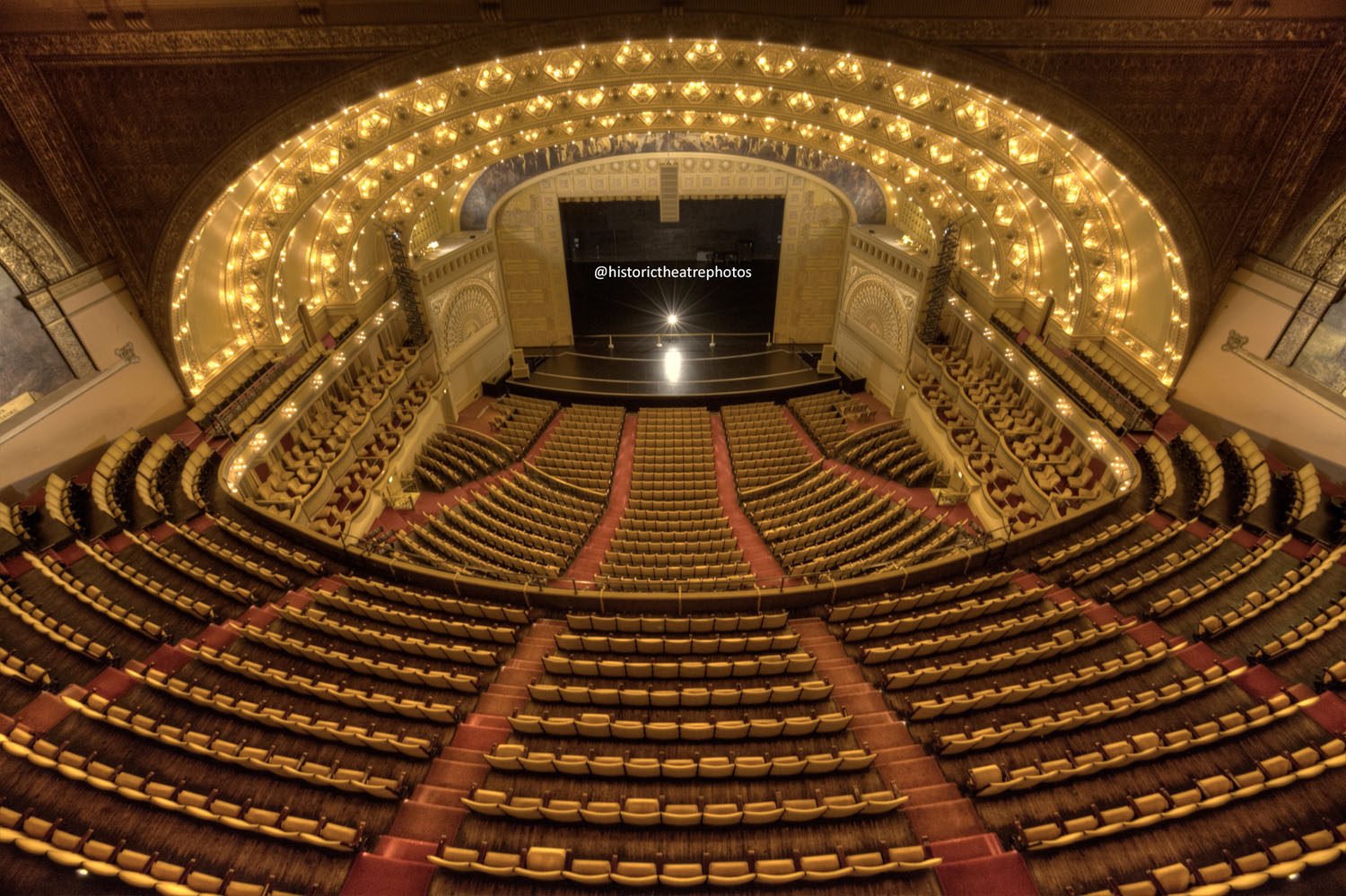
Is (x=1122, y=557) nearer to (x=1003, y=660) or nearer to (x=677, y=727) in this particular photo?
(x=1003, y=660)

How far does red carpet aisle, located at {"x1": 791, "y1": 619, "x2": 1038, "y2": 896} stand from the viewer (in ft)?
14.4

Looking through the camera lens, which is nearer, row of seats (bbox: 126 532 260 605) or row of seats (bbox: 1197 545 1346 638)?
row of seats (bbox: 1197 545 1346 638)

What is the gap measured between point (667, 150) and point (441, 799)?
52.7ft

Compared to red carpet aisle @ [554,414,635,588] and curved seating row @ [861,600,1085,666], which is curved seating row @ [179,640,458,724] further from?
curved seating row @ [861,600,1085,666]

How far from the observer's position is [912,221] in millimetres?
15750

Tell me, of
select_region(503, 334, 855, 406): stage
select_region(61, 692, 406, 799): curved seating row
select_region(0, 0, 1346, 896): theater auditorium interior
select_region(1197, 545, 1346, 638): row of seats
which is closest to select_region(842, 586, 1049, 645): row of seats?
select_region(0, 0, 1346, 896): theater auditorium interior

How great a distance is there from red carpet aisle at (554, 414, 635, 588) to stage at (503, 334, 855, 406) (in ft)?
5.69

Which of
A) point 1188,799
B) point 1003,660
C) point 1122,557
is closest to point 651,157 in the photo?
point 1122,557

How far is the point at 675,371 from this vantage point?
60.3ft

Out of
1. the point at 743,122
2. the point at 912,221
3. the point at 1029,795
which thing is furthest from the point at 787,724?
the point at 912,221

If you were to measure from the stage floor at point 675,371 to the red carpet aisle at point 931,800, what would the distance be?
458 inches

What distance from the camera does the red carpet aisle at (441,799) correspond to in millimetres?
4418

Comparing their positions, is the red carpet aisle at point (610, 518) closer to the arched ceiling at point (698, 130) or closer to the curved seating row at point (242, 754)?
the curved seating row at point (242, 754)

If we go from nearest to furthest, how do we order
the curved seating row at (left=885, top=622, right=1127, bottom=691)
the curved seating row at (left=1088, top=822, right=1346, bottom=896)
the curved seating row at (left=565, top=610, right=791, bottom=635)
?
the curved seating row at (left=1088, top=822, right=1346, bottom=896), the curved seating row at (left=885, top=622, right=1127, bottom=691), the curved seating row at (left=565, top=610, right=791, bottom=635)
